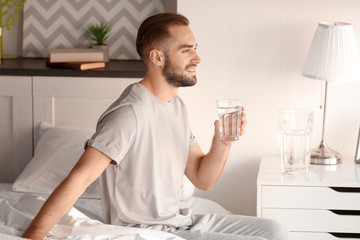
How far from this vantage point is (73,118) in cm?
323

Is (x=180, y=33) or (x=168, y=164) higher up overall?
(x=180, y=33)

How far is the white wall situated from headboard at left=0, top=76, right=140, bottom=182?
1.38 feet

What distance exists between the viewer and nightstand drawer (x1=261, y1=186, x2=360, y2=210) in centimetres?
263

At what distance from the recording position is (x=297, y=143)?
2.71 meters

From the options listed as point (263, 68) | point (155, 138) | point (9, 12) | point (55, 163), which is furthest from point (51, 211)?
point (9, 12)

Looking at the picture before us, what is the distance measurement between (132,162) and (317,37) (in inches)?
42.6

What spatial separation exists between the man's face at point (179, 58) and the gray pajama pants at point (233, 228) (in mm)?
478

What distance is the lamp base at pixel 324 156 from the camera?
2848 mm

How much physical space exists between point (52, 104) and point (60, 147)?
0.34m

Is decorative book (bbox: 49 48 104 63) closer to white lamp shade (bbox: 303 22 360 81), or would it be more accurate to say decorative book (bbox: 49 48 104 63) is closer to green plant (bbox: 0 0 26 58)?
green plant (bbox: 0 0 26 58)

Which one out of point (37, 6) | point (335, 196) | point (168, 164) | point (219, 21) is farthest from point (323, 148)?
point (37, 6)

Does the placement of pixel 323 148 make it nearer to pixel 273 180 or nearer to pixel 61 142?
pixel 273 180

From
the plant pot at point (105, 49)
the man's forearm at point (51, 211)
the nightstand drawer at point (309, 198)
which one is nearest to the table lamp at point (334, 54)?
the nightstand drawer at point (309, 198)

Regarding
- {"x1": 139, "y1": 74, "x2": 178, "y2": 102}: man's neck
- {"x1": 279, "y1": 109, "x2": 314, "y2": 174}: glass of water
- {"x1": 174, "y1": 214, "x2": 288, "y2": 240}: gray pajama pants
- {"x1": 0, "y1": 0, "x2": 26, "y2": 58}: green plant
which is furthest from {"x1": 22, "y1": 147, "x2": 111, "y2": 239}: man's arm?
{"x1": 0, "y1": 0, "x2": 26, "y2": 58}: green plant
